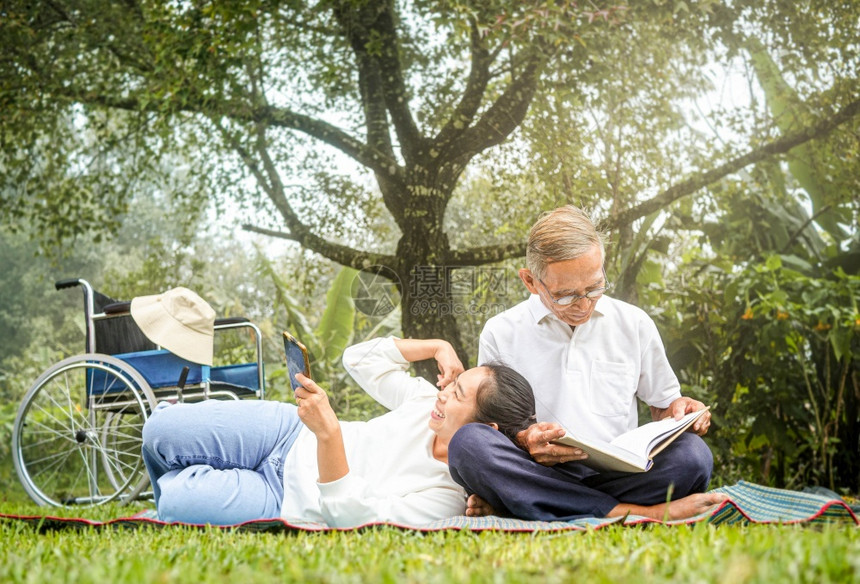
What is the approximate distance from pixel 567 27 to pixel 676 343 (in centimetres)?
207

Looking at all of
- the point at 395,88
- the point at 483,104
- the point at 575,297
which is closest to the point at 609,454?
the point at 575,297

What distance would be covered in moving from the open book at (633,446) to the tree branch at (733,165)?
3062 millimetres

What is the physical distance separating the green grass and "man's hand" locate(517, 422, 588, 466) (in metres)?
0.30

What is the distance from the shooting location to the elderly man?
244 cm

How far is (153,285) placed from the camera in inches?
287

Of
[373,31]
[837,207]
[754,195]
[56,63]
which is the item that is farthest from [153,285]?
[837,207]

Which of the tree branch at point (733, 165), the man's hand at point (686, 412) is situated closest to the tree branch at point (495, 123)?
the tree branch at point (733, 165)

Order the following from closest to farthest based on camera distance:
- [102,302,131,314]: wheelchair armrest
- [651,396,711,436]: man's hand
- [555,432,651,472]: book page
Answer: [555,432,651,472]: book page → [651,396,711,436]: man's hand → [102,302,131,314]: wheelchair armrest

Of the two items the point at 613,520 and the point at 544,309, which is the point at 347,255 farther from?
the point at 613,520

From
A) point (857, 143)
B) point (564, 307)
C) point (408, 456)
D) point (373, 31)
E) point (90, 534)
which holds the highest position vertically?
point (373, 31)

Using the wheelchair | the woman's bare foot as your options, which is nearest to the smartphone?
the woman's bare foot

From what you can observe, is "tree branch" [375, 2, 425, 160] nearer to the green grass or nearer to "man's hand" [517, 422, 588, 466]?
"man's hand" [517, 422, 588, 466]

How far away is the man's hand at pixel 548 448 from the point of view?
7.57 ft

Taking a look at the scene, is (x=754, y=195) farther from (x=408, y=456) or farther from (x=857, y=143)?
(x=408, y=456)
